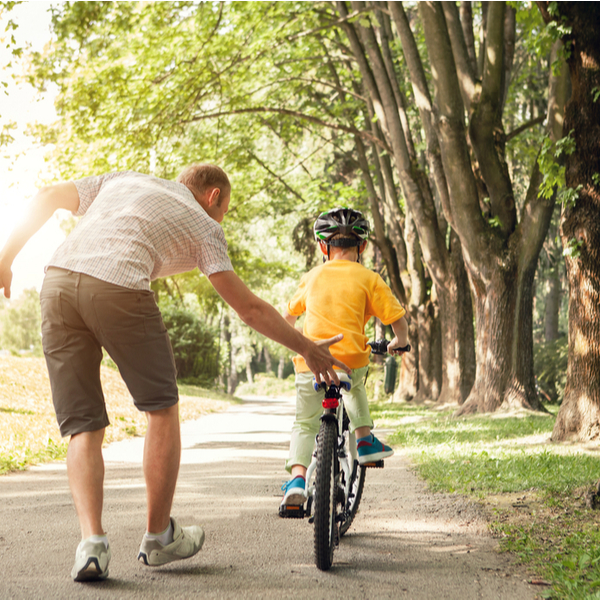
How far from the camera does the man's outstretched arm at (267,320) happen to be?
10.3 feet

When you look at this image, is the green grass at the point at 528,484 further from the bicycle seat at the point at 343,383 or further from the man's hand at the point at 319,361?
the man's hand at the point at 319,361

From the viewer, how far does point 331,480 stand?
338 centimetres

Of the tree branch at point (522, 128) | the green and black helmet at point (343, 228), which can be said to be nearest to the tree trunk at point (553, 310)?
the tree branch at point (522, 128)

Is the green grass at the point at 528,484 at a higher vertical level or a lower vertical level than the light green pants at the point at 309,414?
lower

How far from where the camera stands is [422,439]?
898 cm

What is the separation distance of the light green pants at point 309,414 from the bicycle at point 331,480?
6cm

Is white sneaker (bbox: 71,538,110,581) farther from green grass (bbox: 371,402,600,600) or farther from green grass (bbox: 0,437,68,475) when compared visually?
green grass (bbox: 0,437,68,475)

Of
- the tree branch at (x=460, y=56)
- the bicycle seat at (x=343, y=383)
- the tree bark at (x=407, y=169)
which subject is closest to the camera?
the bicycle seat at (x=343, y=383)

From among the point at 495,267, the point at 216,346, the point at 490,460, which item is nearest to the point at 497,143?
the point at 495,267

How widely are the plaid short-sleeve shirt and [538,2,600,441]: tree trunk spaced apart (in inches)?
218

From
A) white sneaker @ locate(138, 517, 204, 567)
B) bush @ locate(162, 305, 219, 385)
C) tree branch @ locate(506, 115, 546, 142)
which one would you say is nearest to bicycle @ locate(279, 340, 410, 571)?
white sneaker @ locate(138, 517, 204, 567)

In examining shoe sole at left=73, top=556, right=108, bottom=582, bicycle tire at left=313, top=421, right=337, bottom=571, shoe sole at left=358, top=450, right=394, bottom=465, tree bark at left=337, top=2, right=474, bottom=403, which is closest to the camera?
shoe sole at left=73, top=556, right=108, bottom=582

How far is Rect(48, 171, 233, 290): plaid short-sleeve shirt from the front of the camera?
10.1 feet

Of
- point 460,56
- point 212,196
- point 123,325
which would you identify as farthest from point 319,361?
point 460,56
